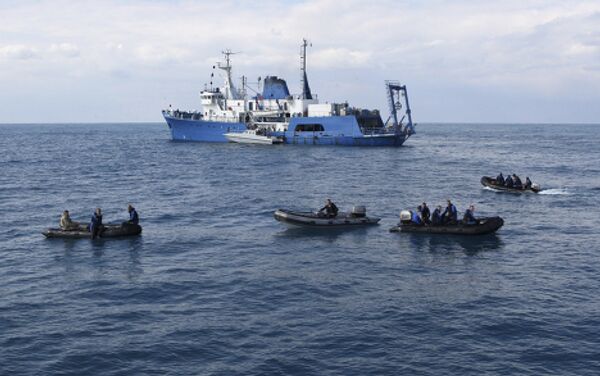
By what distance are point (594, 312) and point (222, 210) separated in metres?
29.4

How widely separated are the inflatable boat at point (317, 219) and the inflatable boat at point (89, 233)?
9.52m

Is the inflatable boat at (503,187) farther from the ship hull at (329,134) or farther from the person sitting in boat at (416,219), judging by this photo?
the ship hull at (329,134)

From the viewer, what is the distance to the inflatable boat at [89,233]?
3594cm

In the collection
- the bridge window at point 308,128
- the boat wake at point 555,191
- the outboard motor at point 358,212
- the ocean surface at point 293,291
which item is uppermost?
the bridge window at point 308,128

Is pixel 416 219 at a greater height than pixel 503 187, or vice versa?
pixel 503 187

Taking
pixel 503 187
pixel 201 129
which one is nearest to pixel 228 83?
pixel 201 129

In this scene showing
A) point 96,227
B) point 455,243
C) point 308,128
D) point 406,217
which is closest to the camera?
point 455,243

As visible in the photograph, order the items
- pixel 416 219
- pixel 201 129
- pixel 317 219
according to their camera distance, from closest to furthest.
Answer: pixel 416 219
pixel 317 219
pixel 201 129

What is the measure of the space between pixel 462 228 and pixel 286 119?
73.9 m

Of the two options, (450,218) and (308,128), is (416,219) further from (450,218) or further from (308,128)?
(308,128)

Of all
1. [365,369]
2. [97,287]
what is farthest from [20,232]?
[365,369]

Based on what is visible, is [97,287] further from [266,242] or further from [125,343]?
[266,242]

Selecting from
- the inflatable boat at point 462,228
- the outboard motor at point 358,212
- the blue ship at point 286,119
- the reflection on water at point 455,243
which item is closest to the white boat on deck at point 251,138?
the blue ship at point 286,119

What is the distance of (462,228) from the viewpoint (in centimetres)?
3675
